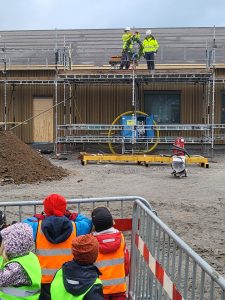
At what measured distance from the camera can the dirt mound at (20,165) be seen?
15508mm

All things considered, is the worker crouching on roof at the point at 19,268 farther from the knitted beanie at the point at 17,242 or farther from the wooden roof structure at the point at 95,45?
the wooden roof structure at the point at 95,45

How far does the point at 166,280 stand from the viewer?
4.14 metres

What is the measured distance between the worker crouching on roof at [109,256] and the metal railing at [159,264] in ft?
0.91

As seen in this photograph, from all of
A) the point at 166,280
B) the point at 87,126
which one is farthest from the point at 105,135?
the point at 166,280

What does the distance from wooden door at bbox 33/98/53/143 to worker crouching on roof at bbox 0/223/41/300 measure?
22155mm

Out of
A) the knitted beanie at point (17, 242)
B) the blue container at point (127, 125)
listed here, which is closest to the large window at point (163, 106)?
the blue container at point (127, 125)

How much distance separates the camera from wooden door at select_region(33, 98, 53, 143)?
25875 millimetres

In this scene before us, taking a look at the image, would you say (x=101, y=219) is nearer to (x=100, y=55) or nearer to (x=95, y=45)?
(x=100, y=55)

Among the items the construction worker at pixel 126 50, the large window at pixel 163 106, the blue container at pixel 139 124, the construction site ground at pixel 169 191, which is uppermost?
the construction worker at pixel 126 50

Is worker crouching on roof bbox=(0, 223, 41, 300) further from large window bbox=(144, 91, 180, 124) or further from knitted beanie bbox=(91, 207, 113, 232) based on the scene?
large window bbox=(144, 91, 180, 124)

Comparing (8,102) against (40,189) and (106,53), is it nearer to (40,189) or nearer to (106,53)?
(106,53)

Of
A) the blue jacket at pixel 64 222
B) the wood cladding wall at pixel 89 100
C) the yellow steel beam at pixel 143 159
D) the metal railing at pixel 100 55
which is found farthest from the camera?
the metal railing at pixel 100 55

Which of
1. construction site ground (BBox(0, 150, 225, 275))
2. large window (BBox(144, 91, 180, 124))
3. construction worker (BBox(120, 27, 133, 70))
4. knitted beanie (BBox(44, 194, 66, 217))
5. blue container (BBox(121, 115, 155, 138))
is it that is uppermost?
construction worker (BBox(120, 27, 133, 70))

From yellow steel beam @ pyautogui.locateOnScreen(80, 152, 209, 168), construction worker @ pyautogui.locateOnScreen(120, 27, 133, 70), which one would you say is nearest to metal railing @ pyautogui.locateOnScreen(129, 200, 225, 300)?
yellow steel beam @ pyautogui.locateOnScreen(80, 152, 209, 168)
